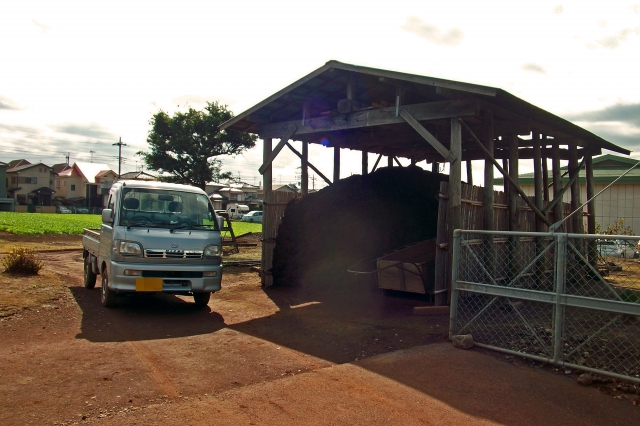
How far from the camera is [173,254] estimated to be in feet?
25.5

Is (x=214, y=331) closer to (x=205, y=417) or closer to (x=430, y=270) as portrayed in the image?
(x=205, y=417)

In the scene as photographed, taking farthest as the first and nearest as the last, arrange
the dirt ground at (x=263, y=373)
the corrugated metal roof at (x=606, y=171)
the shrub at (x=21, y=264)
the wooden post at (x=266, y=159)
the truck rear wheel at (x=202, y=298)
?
the corrugated metal roof at (x=606, y=171), the wooden post at (x=266, y=159), the shrub at (x=21, y=264), the truck rear wheel at (x=202, y=298), the dirt ground at (x=263, y=373)

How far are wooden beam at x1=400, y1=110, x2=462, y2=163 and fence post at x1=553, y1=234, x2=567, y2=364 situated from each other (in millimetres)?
3244

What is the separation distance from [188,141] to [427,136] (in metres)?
18.9

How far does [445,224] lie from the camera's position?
813cm

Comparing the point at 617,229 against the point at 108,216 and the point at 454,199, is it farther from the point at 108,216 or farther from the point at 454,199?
the point at 108,216

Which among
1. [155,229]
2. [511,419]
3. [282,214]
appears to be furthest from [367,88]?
[511,419]

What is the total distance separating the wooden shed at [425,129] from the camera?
8.21 m

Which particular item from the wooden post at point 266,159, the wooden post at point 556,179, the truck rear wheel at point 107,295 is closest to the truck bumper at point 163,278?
the truck rear wheel at point 107,295

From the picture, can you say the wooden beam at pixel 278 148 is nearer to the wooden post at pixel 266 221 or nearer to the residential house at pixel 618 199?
the wooden post at pixel 266 221

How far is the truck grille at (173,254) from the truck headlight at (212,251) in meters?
0.12

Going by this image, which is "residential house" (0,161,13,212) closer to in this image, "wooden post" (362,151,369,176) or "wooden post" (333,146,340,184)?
"wooden post" (333,146,340,184)

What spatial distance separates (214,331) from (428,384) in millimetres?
3376

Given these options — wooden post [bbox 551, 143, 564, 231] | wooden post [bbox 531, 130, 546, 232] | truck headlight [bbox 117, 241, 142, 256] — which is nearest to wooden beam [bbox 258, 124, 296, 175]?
truck headlight [bbox 117, 241, 142, 256]
